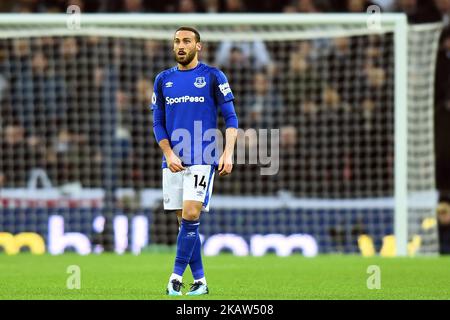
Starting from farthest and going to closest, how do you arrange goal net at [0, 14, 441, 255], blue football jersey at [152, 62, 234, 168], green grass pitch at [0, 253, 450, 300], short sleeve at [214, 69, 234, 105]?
goal net at [0, 14, 441, 255] → green grass pitch at [0, 253, 450, 300] → short sleeve at [214, 69, 234, 105] → blue football jersey at [152, 62, 234, 168]

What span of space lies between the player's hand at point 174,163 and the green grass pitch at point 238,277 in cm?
90

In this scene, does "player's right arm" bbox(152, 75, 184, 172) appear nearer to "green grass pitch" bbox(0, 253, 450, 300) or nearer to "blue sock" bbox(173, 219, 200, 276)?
"blue sock" bbox(173, 219, 200, 276)

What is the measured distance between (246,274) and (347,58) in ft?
20.2

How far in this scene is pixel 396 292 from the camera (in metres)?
8.79

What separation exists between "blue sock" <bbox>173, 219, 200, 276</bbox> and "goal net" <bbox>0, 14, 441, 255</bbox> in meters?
6.17

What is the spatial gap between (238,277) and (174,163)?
2.52m

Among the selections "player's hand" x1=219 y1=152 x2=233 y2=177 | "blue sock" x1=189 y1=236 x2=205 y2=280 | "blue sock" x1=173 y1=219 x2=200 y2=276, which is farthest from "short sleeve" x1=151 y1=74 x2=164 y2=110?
"blue sock" x1=189 y1=236 x2=205 y2=280

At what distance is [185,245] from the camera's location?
830 cm

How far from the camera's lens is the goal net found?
587 inches

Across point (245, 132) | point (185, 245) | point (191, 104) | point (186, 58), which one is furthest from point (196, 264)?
point (245, 132)

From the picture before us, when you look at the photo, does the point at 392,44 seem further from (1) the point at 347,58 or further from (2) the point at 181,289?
(2) the point at 181,289

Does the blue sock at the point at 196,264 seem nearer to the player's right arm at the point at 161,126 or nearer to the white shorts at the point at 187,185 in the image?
the white shorts at the point at 187,185

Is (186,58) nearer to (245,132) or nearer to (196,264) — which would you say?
(196,264)
